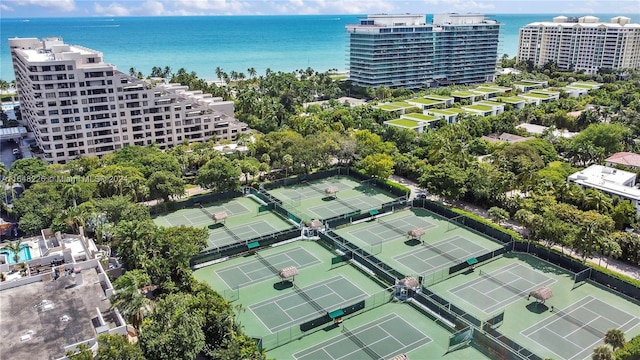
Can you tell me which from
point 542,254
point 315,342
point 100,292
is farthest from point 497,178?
point 100,292

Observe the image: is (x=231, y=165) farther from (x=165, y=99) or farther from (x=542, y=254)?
(x=542, y=254)

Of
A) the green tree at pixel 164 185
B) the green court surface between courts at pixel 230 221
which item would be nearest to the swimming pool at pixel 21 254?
the green court surface between courts at pixel 230 221

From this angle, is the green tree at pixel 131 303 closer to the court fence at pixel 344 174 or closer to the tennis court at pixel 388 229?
the tennis court at pixel 388 229

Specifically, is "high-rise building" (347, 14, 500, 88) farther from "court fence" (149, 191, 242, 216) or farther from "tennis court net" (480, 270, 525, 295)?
"tennis court net" (480, 270, 525, 295)

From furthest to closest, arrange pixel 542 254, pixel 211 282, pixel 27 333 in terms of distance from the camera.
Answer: pixel 542 254 < pixel 211 282 < pixel 27 333

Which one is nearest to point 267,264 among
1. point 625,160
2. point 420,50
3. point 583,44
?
point 625,160

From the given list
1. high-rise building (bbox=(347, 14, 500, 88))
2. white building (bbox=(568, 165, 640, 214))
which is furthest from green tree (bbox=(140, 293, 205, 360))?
high-rise building (bbox=(347, 14, 500, 88))

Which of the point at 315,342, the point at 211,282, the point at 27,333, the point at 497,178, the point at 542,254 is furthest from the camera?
the point at 497,178
